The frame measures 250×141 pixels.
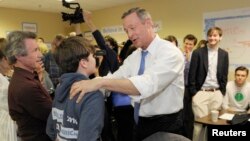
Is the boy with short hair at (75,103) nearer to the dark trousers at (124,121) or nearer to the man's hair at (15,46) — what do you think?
the man's hair at (15,46)

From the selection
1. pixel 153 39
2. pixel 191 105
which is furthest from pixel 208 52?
pixel 153 39

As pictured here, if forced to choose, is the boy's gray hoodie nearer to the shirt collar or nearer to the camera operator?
the shirt collar

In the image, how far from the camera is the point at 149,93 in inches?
55.0

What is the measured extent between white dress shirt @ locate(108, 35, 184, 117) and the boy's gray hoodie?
0.82ft

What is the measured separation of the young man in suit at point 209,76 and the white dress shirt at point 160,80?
7.57 ft

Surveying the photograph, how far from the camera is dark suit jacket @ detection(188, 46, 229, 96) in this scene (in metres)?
3.91

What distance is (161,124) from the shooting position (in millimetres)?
1591

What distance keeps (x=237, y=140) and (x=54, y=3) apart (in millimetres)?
5434

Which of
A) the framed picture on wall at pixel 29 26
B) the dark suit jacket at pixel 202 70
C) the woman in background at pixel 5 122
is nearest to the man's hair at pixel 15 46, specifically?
the woman in background at pixel 5 122

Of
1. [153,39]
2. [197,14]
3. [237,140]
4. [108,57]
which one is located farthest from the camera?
[197,14]

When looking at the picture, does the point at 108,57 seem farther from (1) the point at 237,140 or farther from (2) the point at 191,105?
(2) the point at 191,105

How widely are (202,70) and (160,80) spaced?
2685mm

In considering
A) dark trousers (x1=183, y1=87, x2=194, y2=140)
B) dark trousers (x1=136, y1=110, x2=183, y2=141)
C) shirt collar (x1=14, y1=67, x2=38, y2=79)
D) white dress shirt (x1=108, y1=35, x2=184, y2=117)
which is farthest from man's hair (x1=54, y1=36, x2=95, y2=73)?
dark trousers (x1=183, y1=87, x2=194, y2=140)

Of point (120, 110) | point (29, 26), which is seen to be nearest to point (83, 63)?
point (120, 110)
